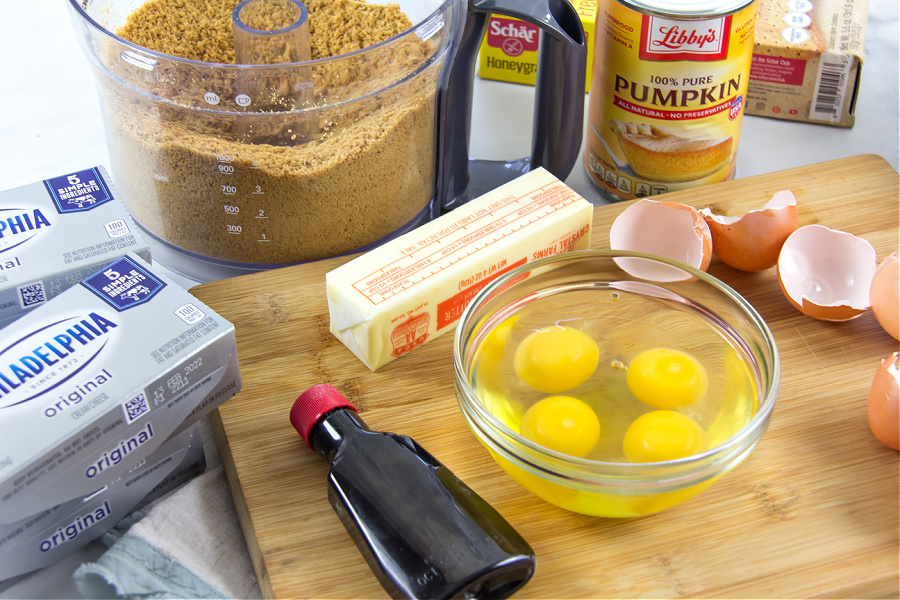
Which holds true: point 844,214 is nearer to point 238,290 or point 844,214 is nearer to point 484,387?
point 484,387

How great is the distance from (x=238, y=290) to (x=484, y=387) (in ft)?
1.17

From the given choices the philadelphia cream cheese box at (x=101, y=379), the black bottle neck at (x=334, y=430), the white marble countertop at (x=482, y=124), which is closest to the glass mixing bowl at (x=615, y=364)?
the black bottle neck at (x=334, y=430)

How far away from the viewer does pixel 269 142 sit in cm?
100

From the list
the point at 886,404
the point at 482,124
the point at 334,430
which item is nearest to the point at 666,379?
the point at 886,404

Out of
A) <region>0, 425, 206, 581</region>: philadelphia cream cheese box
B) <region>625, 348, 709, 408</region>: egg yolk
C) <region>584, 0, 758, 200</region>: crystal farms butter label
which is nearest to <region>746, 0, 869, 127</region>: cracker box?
<region>584, 0, 758, 200</region>: crystal farms butter label

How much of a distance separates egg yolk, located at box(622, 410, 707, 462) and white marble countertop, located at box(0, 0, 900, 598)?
0.50 metres

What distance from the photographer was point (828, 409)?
3.17 ft

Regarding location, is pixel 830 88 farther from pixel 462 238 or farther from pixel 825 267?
pixel 462 238

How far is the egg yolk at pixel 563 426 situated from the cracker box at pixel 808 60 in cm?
74

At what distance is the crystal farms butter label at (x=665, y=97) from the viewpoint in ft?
3.47

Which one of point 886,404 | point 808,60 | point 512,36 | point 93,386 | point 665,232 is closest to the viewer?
point 93,386

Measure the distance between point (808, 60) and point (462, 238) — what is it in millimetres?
646

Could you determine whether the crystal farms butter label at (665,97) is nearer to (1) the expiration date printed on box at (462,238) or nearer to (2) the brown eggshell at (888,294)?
(1) the expiration date printed on box at (462,238)

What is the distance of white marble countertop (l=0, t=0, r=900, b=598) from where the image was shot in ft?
4.53
